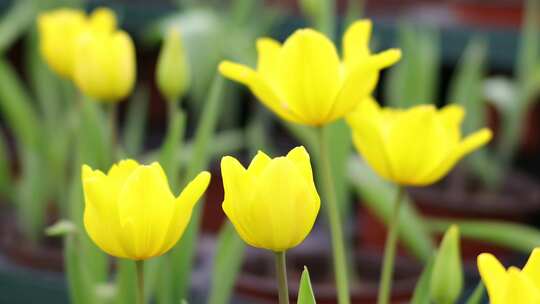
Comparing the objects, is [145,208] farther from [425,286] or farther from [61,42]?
[61,42]

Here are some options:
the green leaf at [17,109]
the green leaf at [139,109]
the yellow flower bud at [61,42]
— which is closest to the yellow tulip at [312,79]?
the yellow flower bud at [61,42]

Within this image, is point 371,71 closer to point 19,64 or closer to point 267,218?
point 267,218

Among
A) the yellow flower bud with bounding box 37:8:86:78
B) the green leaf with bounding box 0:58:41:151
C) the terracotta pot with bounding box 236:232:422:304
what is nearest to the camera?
the yellow flower bud with bounding box 37:8:86:78

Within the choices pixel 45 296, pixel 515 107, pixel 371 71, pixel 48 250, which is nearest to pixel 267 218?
pixel 371 71

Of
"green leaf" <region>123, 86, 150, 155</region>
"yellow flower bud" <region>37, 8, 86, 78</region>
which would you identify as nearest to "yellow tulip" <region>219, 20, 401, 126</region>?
"yellow flower bud" <region>37, 8, 86, 78</region>

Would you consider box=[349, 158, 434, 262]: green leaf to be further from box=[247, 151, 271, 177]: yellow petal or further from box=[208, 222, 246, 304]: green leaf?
box=[247, 151, 271, 177]: yellow petal

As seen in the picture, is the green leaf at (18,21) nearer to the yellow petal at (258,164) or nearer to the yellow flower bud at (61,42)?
the yellow flower bud at (61,42)
